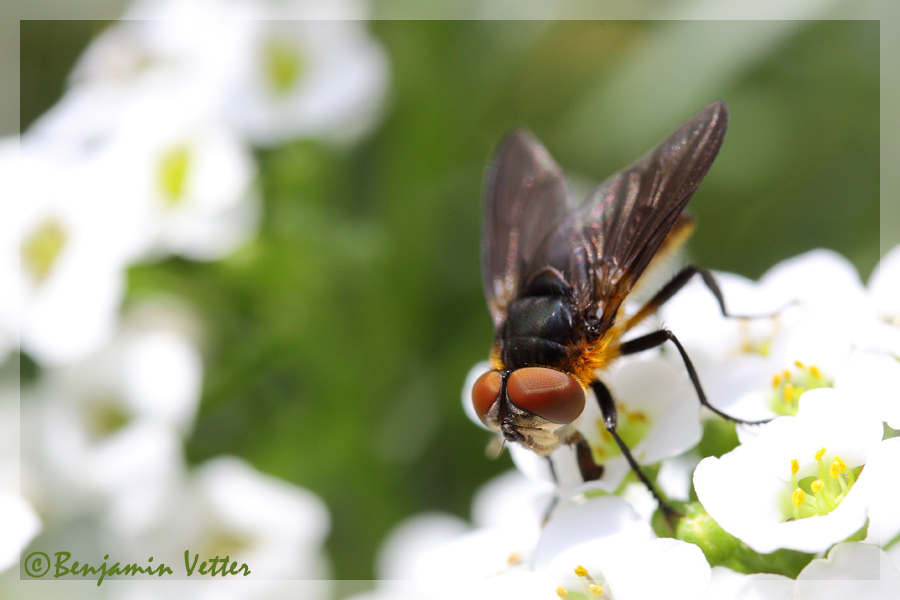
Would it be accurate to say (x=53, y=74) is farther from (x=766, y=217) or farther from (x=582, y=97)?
(x=766, y=217)

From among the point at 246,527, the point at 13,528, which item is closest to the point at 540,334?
the point at 13,528

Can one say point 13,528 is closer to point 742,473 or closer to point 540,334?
point 540,334

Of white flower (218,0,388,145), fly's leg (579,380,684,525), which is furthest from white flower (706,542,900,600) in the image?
white flower (218,0,388,145)

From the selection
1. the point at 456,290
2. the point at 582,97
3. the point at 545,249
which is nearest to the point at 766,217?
the point at 582,97

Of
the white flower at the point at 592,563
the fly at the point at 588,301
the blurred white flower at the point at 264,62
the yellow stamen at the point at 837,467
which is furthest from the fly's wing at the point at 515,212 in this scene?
the blurred white flower at the point at 264,62

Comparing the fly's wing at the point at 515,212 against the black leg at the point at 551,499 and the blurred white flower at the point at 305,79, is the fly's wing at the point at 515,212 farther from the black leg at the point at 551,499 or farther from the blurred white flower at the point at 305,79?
the blurred white flower at the point at 305,79

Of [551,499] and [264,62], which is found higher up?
[264,62]
